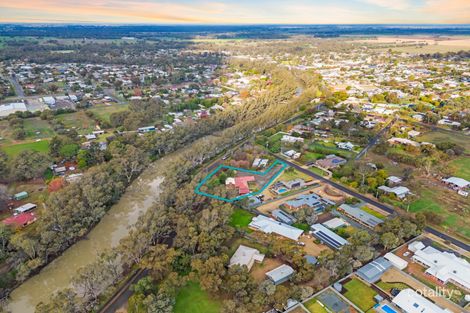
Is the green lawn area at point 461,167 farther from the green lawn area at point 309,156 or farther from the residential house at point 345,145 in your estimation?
the green lawn area at point 309,156

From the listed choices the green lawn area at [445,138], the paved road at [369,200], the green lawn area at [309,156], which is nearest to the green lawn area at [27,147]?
the paved road at [369,200]

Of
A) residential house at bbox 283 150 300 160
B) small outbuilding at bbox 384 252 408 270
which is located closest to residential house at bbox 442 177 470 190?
small outbuilding at bbox 384 252 408 270

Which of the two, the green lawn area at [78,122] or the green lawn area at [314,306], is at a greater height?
the green lawn area at [78,122]

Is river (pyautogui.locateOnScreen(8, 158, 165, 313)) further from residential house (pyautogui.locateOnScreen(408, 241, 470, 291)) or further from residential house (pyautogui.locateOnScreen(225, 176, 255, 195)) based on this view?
residential house (pyautogui.locateOnScreen(408, 241, 470, 291))

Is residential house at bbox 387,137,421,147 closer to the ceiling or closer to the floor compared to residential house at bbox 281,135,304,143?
closer to the ceiling

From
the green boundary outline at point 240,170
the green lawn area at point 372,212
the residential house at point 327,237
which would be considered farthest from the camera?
the green boundary outline at point 240,170

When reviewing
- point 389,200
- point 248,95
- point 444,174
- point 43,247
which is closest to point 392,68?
point 248,95
